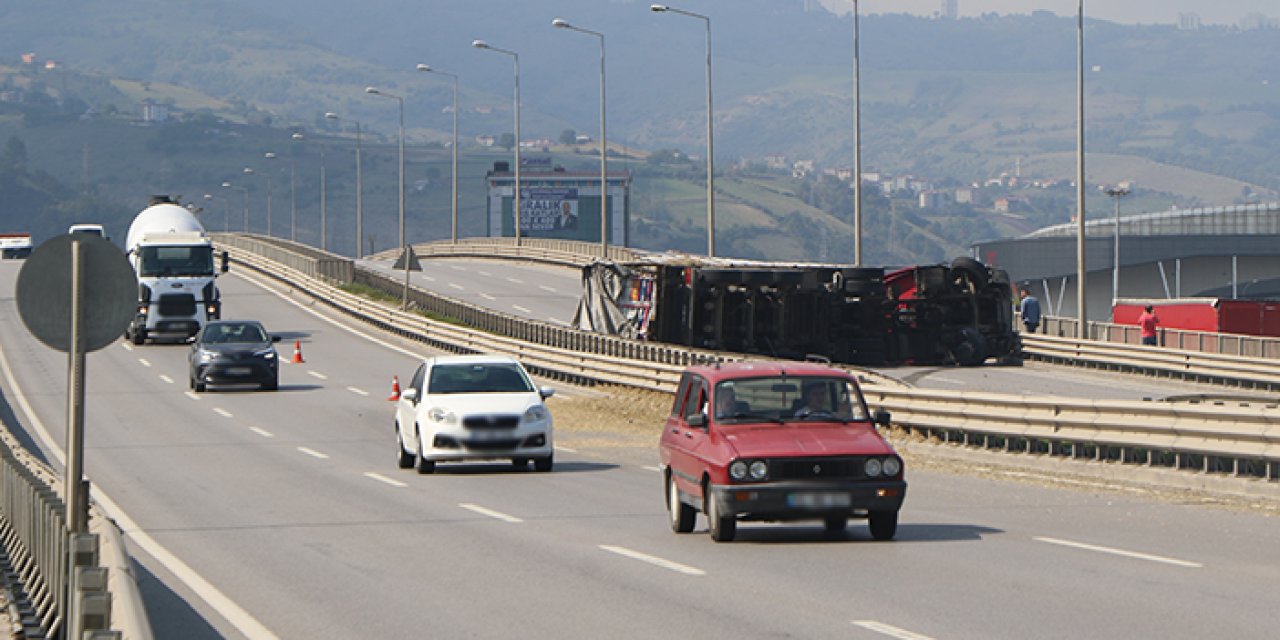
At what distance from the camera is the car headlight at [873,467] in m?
15.2

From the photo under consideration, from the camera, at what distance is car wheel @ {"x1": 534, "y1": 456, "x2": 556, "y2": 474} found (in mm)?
24250

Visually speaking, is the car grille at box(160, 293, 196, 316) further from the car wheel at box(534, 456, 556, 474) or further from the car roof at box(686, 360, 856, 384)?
the car roof at box(686, 360, 856, 384)

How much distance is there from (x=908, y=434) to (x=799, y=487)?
41.2 ft

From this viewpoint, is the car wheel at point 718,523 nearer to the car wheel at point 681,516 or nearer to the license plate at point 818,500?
the license plate at point 818,500

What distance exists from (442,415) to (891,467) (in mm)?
9498

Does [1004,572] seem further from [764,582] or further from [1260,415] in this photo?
[1260,415]

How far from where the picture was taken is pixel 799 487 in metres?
15.2

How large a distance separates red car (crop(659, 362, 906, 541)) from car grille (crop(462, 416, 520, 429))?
6849 millimetres

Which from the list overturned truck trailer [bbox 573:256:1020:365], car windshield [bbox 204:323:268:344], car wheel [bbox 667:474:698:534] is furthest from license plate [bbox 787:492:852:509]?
car windshield [bbox 204:323:268:344]

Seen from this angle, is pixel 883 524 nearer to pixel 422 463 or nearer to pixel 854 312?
pixel 422 463

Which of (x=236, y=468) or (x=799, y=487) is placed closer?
(x=799, y=487)

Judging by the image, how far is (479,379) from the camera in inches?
979

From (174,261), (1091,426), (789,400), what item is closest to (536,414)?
(1091,426)

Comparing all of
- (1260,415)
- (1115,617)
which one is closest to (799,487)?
(1115,617)
